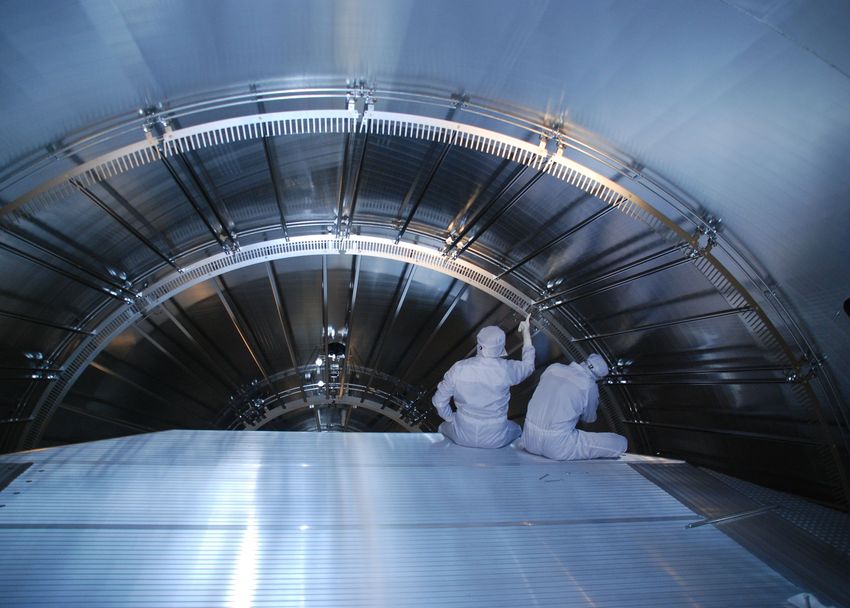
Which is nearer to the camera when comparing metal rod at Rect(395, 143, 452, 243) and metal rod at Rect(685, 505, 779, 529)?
metal rod at Rect(685, 505, 779, 529)

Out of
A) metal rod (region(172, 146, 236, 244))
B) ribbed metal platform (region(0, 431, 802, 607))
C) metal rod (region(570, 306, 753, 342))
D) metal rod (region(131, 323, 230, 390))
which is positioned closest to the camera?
ribbed metal platform (region(0, 431, 802, 607))

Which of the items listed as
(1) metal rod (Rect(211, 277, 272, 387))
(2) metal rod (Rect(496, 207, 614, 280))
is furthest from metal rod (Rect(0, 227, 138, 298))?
(2) metal rod (Rect(496, 207, 614, 280))

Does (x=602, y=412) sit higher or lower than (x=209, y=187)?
lower

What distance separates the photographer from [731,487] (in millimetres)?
5652

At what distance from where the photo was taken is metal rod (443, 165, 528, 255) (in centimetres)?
690

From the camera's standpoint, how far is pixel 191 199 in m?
7.25

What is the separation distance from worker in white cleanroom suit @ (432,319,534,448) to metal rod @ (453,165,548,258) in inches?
73.7

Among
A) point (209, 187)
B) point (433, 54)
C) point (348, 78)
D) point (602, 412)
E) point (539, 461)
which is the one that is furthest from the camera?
point (602, 412)

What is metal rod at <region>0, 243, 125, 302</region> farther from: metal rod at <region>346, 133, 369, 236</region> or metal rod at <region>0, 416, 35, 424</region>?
metal rod at <region>346, 133, 369, 236</region>

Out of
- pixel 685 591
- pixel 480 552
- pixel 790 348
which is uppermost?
pixel 790 348

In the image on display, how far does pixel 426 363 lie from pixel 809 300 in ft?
22.4

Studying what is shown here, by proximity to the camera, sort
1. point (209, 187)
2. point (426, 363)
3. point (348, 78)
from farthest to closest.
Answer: point (426, 363)
point (209, 187)
point (348, 78)

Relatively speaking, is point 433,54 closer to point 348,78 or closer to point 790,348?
point 348,78

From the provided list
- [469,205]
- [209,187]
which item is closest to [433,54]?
[469,205]
